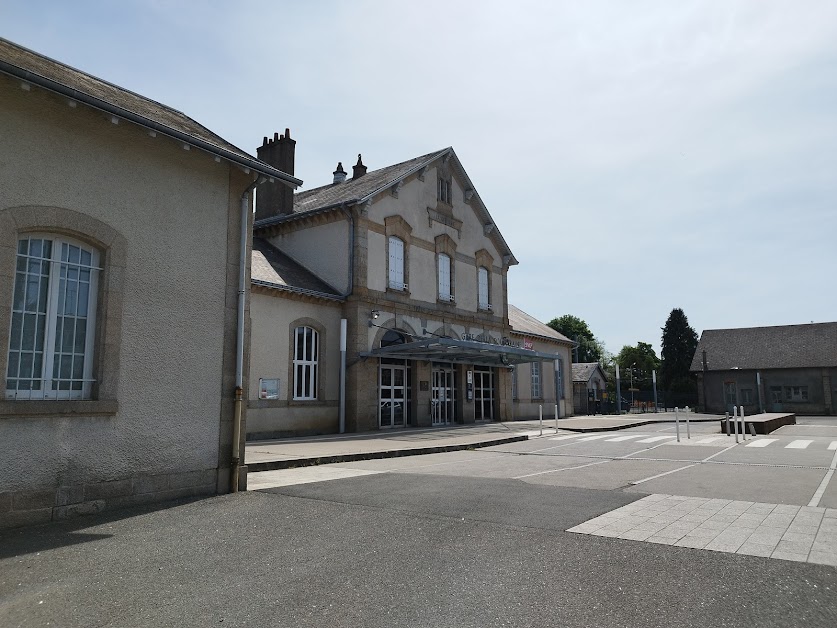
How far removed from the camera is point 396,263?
72.9 ft

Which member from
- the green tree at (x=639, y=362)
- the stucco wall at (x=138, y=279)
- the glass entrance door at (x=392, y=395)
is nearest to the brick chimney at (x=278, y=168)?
the glass entrance door at (x=392, y=395)

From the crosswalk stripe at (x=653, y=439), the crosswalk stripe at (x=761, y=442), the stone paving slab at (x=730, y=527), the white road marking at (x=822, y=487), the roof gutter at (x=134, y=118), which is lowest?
the crosswalk stripe at (x=653, y=439)

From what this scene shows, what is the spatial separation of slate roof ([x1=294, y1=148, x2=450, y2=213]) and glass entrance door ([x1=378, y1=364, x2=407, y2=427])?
5.98 meters

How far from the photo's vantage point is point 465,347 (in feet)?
67.2

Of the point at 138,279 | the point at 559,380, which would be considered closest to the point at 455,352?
the point at 559,380

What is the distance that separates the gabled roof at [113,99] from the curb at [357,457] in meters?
5.05

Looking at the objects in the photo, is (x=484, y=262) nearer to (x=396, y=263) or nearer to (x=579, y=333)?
(x=396, y=263)

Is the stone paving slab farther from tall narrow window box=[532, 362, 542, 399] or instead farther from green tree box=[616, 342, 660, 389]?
green tree box=[616, 342, 660, 389]

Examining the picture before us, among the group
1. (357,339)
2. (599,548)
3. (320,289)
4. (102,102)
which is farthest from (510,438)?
(102,102)

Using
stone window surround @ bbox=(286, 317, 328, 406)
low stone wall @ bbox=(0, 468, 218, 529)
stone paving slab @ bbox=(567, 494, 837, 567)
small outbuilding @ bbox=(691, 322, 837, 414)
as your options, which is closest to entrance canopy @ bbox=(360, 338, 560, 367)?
stone window surround @ bbox=(286, 317, 328, 406)

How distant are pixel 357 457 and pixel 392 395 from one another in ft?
28.1

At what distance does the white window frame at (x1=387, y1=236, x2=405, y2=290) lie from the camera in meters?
22.0

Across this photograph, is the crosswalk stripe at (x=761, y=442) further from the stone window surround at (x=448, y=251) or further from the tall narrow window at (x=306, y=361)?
the tall narrow window at (x=306, y=361)

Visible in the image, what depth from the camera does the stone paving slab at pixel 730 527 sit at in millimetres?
5391
